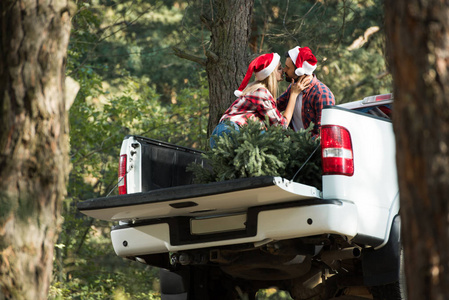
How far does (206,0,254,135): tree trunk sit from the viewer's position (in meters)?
7.83

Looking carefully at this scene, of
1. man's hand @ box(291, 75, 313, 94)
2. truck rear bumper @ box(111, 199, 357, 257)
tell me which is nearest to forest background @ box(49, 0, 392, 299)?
truck rear bumper @ box(111, 199, 357, 257)

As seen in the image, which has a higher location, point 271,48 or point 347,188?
point 271,48

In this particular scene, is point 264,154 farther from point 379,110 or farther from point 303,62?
point 379,110

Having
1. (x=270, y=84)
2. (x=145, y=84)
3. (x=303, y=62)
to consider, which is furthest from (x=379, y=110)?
(x=145, y=84)

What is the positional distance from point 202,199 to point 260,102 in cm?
125

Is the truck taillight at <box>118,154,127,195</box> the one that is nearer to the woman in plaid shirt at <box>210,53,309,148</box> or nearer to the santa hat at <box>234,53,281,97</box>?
the woman in plaid shirt at <box>210,53,309,148</box>

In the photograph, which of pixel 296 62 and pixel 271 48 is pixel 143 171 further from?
pixel 271 48

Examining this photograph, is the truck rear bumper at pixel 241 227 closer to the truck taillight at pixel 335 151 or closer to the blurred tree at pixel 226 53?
the truck taillight at pixel 335 151

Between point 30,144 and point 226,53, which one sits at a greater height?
point 226,53

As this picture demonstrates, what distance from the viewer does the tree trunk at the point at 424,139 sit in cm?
249

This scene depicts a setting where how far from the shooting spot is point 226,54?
792 cm

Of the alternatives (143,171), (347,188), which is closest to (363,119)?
(347,188)

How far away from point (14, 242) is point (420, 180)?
6.18 feet

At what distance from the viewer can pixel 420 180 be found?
8.25 ft
